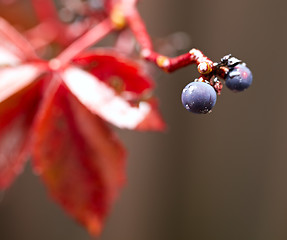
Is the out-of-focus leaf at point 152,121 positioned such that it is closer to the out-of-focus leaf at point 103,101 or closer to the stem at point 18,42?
the out-of-focus leaf at point 103,101

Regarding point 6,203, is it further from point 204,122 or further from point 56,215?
point 204,122

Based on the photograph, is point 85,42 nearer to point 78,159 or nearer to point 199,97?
point 78,159

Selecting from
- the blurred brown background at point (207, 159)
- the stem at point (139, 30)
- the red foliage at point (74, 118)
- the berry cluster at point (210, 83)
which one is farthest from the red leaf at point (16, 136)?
the blurred brown background at point (207, 159)

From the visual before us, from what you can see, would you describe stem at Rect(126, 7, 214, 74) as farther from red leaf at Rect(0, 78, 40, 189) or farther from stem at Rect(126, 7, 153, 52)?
red leaf at Rect(0, 78, 40, 189)

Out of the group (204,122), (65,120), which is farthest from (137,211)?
(65,120)

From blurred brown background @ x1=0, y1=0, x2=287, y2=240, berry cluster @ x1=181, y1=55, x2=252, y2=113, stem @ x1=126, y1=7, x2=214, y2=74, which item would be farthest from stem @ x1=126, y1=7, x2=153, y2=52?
blurred brown background @ x1=0, y1=0, x2=287, y2=240

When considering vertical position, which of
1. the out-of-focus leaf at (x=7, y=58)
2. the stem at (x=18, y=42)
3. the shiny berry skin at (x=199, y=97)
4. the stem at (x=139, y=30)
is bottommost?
the shiny berry skin at (x=199, y=97)
